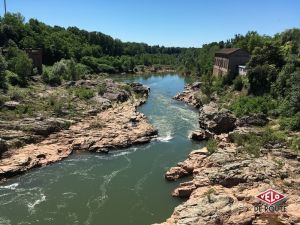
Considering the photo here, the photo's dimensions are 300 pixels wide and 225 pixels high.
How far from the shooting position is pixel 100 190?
117ft

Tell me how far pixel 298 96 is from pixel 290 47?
72.9 feet

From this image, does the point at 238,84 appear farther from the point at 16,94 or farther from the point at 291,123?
the point at 16,94

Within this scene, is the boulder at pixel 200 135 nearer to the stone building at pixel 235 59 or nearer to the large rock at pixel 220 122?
the large rock at pixel 220 122

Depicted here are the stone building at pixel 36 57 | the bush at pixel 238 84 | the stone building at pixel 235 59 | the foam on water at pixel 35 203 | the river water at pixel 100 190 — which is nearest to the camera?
the river water at pixel 100 190

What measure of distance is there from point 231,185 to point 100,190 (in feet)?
39.0

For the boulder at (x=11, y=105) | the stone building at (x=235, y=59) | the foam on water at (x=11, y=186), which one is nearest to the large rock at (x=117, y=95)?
the boulder at (x=11, y=105)

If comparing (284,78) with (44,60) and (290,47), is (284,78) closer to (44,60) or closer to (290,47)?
(290,47)

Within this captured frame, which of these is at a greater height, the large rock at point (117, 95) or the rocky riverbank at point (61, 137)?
the large rock at point (117, 95)

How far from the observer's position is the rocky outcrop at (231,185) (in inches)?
1086

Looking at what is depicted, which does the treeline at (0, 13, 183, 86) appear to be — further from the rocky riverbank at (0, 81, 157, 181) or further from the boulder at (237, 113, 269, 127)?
the boulder at (237, 113, 269, 127)

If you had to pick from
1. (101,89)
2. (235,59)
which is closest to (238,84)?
(235,59)

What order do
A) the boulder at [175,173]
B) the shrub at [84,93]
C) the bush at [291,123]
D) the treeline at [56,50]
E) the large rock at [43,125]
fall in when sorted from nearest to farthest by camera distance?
the boulder at [175,173]
the bush at [291,123]
the large rock at [43,125]
the shrub at [84,93]
the treeline at [56,50]

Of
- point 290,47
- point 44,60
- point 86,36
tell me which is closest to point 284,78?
point 290,47

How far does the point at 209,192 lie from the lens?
103 ft
